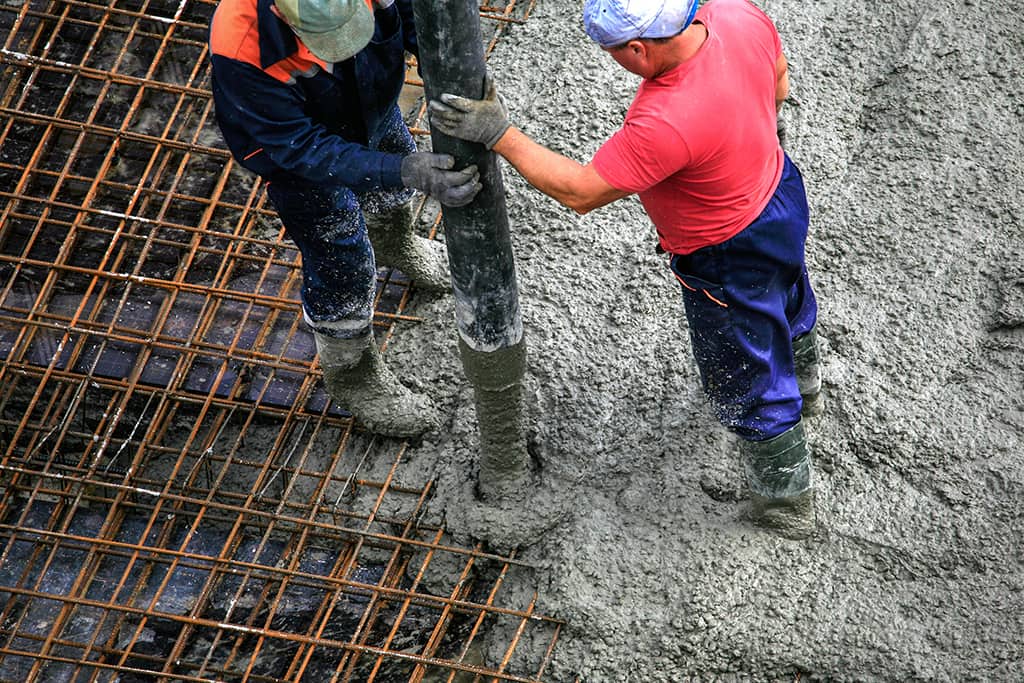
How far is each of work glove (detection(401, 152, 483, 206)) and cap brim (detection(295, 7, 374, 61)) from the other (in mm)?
311

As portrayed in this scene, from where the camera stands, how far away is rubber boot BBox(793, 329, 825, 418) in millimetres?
3752

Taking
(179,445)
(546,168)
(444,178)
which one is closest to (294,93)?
(444,178)

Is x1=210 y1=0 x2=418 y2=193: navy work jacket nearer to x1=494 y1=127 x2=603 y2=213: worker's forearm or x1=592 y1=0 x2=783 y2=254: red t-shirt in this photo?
x1=494 y1=127 x2=603 y2=213: worker's forearm

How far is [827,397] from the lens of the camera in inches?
160

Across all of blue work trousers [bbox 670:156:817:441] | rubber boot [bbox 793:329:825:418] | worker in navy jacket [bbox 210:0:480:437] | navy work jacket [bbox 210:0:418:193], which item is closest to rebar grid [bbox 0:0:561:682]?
worker in navy jacket [bbox 210:0:480:437]

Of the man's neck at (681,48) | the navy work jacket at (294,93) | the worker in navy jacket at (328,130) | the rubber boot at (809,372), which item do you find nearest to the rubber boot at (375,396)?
the worker in navy jacket at (328,130)

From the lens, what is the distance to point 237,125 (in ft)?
10.8

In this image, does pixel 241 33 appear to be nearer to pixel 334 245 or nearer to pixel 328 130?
pixel 328 130

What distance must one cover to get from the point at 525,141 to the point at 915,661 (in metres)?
1.86

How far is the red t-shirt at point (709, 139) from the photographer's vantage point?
2.92 meters

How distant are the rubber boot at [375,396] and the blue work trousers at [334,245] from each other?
0.13 m

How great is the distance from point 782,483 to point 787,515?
165mm

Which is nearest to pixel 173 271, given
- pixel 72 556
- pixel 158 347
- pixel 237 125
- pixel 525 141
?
pixel 158 347

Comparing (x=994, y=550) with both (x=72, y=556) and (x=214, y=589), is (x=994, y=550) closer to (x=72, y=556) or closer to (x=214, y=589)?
(x=214, y=589)
